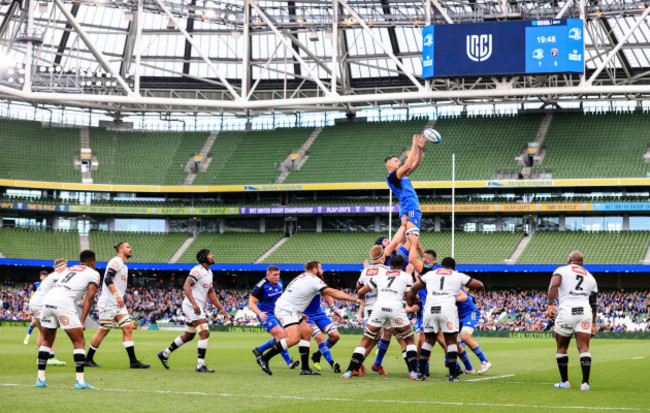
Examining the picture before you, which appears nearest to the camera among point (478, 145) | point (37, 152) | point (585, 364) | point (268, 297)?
point (585, 364)

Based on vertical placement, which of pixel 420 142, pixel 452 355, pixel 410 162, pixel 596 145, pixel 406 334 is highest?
pixel 596 145

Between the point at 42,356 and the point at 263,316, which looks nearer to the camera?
the point at 42,356

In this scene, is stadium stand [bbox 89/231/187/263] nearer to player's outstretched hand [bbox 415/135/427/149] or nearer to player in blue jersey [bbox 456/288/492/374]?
player in blue jersey [bbox 456/288/492/374]

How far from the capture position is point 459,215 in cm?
6762

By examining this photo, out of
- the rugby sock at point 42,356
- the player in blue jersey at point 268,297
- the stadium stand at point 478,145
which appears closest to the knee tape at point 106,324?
the player in blue jersey at point 268,297

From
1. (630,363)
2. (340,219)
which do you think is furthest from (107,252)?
(630,363)

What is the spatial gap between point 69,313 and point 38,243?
58.8 m

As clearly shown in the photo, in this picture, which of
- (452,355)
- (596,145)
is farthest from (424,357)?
(596,145)

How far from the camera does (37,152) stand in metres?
73.1

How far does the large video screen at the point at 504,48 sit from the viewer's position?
48.4m

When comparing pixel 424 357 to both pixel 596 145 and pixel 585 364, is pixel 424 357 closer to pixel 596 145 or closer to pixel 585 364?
pixel 585 364

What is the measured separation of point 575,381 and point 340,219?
5388cm

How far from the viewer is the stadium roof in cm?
5106

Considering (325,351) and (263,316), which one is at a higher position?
(263,316)
